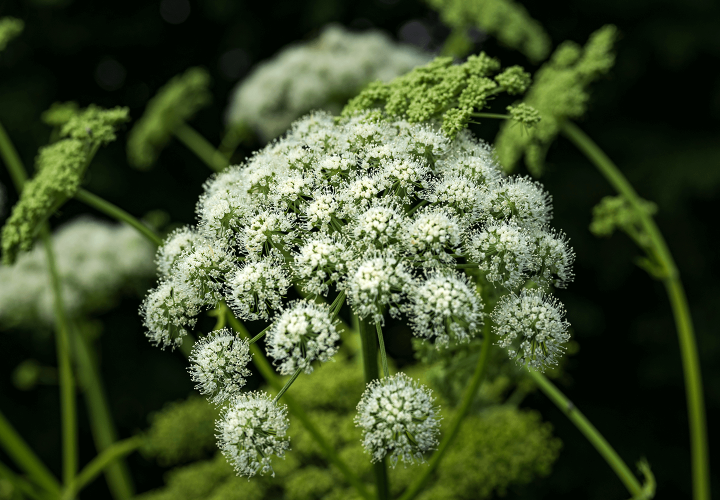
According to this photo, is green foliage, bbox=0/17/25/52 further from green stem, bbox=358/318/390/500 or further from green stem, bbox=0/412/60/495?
green stem, bbox=358/318/390/500

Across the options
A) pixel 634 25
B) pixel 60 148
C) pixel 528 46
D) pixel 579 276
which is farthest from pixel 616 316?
pixel 60 148

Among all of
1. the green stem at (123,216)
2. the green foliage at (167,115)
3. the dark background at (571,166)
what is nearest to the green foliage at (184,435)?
the green stem at (123,216)

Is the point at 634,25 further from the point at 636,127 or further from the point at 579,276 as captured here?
the point at 579,276

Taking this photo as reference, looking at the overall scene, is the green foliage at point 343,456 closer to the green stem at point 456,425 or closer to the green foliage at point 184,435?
the green foliage at point 184,435

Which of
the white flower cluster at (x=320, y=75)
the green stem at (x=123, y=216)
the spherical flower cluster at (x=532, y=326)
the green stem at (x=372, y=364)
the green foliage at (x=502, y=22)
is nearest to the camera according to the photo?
the spherical flower cluster at (x=532, y=326)

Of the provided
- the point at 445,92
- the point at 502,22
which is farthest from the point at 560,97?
the point at 445,92

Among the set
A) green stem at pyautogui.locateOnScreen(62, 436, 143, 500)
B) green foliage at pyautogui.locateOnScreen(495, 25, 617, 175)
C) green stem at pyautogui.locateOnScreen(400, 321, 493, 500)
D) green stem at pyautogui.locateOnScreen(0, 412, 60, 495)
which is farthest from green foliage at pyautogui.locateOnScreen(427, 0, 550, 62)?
green stem at pyautogui.locateOnScreen(0, 412, 60, 495)

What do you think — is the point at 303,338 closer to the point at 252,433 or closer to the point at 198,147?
the point at 252,433
